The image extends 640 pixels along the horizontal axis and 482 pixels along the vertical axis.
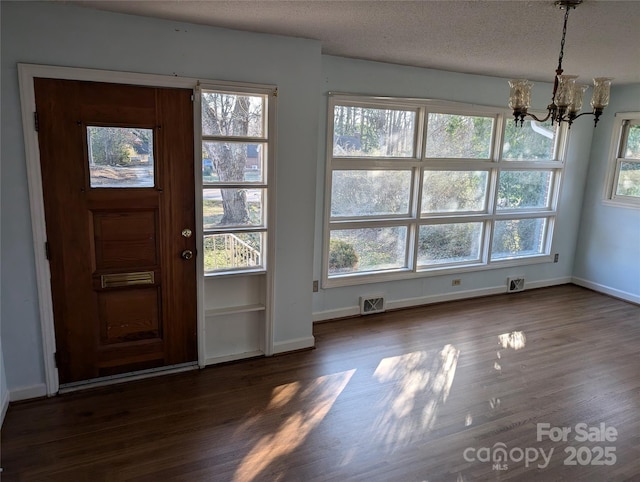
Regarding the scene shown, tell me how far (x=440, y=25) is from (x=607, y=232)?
411 centimetres

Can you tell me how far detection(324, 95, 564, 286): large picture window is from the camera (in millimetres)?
4320

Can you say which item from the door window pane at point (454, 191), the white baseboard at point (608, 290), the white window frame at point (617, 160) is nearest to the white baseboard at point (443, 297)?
the door window pane at point (454, 191)

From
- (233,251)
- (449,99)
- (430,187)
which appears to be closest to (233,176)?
(233,251)

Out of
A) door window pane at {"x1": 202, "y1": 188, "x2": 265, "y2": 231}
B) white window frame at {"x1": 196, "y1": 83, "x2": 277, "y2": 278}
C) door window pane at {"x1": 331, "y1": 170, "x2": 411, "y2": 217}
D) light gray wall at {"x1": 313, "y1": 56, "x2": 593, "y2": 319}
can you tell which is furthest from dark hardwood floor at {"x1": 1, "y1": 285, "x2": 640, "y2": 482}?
door window pane at {"x1": 331, "y1": 170, "x2": 411, "y2": 217}

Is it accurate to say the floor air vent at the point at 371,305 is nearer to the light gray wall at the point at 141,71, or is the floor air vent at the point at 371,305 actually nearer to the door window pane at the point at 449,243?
the door window pane at the point at 449,243

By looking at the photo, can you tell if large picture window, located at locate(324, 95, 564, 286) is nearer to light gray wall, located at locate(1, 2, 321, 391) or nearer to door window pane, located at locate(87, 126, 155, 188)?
light gray wall, located at locate(1, 2, 321, 391)

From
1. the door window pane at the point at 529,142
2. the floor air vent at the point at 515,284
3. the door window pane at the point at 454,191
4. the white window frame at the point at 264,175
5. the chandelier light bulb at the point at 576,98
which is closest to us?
the chandelier light bulb at the point at 576,98

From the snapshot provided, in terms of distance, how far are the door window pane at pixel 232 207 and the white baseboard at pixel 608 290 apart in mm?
4634

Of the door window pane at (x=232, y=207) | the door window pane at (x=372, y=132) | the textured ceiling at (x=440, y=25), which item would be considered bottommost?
the door window pane at (x=232, y=207)

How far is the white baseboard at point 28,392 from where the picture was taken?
9.46 feet

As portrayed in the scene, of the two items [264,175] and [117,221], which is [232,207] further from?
[117,221]

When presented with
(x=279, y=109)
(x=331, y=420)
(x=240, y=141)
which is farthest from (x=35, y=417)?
(x=279, y=109)

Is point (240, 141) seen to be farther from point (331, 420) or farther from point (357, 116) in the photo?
point (331, 420)

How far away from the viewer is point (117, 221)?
3.00 metres
